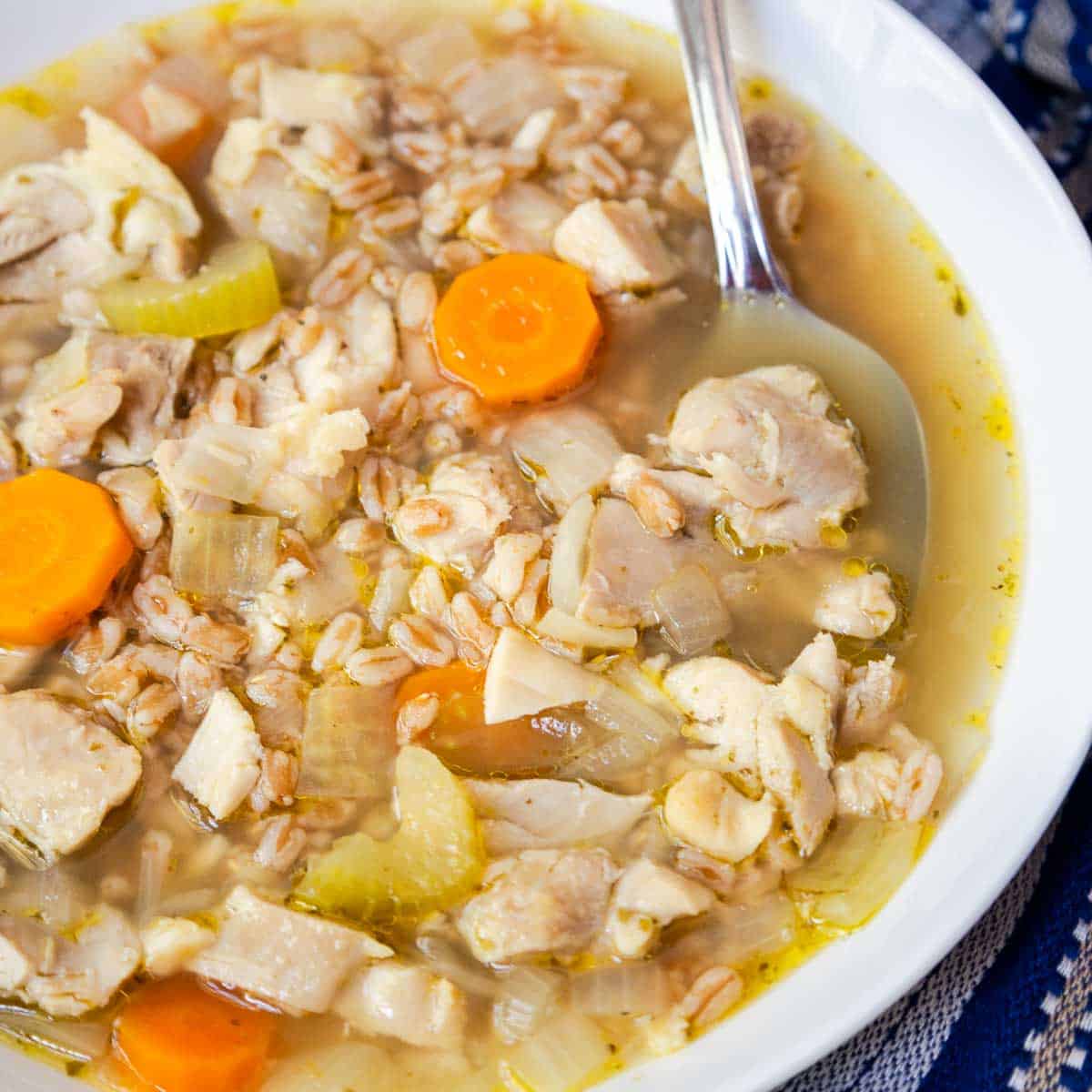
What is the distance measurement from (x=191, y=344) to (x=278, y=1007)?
1.39m

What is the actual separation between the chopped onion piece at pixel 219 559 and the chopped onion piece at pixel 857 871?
119 centimetres

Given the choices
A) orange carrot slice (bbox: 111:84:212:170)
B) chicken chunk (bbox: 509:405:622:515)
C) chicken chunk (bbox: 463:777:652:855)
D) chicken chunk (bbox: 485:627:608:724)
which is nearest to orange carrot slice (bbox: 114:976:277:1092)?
chicken chunk (bbox: 463:777:652:855)

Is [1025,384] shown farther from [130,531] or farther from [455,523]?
[130,531]

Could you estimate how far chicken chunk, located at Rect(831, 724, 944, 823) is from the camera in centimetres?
234

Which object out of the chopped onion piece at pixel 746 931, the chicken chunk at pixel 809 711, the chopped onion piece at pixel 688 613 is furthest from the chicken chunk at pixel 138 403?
the chopped onion piece at pixel 746 931

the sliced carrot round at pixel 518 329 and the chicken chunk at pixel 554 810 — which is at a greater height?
the sliced carrot round at pixel 518 329

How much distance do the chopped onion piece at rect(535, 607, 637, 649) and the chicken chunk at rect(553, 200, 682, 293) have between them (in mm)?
824

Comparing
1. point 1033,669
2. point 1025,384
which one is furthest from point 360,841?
point 1025,384

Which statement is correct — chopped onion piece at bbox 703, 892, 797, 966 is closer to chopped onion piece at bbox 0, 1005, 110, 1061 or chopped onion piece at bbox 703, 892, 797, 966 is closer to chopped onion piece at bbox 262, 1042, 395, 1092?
chopped onion piece at bbox 262, 1042, 395, 1092

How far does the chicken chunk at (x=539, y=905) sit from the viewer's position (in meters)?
2.22

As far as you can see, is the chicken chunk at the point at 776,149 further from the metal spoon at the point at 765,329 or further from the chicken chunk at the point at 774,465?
the chicken chunk at the point at 774,465

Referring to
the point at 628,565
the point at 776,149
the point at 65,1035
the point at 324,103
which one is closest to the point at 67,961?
the point at 65,1035

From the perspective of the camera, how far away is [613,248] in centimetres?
282

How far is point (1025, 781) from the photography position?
7.52 ft
